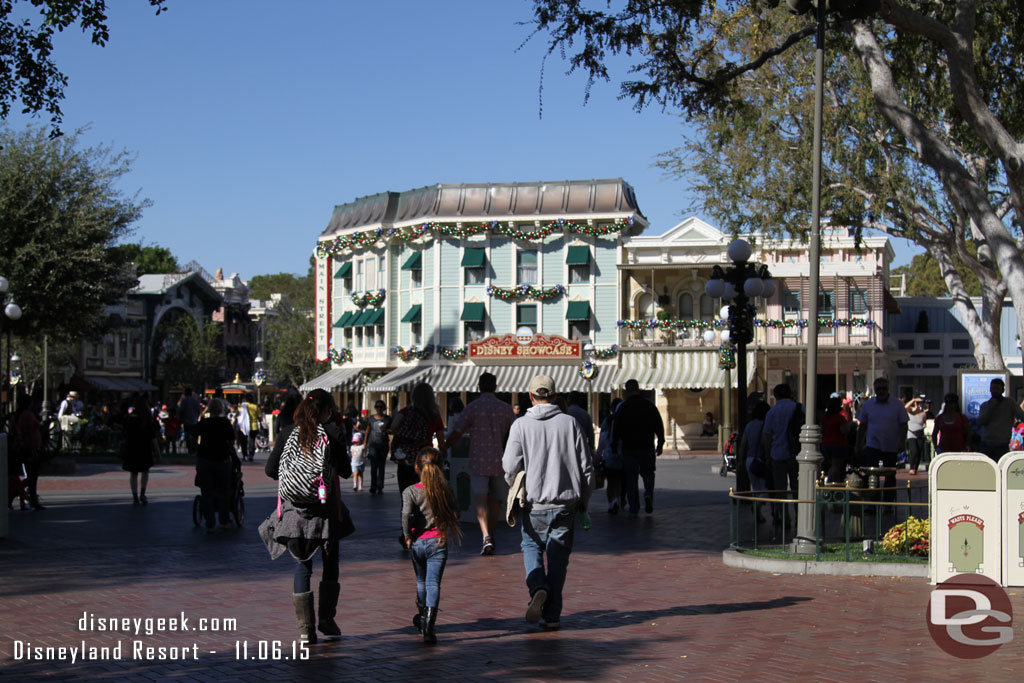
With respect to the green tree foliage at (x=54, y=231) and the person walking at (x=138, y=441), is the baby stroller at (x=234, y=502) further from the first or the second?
the green tree foliage at (x=54, y=231)

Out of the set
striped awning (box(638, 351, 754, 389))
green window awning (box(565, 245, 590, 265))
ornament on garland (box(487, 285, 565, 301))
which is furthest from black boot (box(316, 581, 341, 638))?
ornament on garland (box(487, 285, 565, 301))

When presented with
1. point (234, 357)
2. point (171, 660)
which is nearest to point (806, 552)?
point (171, 660)

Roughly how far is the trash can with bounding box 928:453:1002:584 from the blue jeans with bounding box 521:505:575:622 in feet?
11.6

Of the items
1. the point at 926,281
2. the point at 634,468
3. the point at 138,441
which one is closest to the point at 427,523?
the point at 634,468

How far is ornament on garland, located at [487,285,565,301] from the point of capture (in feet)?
160

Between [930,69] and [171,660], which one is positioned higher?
[930,69]

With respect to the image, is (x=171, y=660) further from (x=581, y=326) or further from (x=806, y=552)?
(x=581, y=326)

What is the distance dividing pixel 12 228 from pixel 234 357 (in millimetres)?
63374

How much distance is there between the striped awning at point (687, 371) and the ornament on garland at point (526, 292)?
4.93 meters

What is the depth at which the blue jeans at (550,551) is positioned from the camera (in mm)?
8516

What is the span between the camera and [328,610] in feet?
26.9

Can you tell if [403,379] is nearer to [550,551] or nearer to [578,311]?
[578,311]

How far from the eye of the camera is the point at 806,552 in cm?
1172

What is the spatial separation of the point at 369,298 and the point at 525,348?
8091 mm
